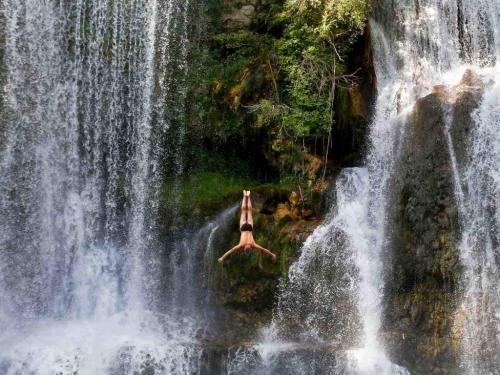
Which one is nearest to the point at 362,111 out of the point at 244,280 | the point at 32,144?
the point at 244,280

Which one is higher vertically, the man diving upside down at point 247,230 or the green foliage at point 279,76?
the green foliage at point 279,76

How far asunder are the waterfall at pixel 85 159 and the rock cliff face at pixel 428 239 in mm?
4674

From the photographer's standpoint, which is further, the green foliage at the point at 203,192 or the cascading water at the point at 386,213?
the green foliage at the point at 203,192

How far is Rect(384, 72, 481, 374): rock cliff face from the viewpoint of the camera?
966 centimetres

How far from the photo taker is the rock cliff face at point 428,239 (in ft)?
31.7

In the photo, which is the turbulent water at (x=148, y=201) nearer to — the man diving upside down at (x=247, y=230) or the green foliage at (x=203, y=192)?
the green foliage at (x=203, y=192)

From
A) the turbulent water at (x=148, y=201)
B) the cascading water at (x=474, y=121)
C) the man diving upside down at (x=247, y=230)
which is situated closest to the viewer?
the cascading water at (x=474, y=121)

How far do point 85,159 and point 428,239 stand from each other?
7796 mm

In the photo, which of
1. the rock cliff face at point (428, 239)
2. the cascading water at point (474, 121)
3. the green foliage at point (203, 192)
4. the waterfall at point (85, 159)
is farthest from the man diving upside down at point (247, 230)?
the cascading water at point (474, 121)

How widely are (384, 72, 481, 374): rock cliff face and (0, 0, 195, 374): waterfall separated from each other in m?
4.67

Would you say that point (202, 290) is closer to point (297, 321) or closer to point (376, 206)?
point (297, 321)

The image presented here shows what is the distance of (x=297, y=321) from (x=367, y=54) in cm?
640

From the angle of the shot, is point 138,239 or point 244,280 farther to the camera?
point 138,239

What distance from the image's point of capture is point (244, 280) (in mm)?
12320
